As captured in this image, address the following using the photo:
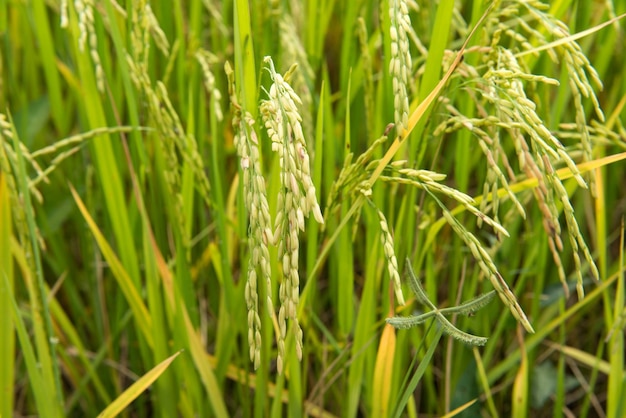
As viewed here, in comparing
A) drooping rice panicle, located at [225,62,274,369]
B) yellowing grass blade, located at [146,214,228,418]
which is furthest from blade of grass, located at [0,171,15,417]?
drooping rice panicle, located at [225,62,274,369]

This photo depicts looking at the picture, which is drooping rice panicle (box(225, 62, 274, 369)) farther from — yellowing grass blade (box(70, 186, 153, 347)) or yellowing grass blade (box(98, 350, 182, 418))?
yellowing grass blade (box(70, 186, 153, 347))

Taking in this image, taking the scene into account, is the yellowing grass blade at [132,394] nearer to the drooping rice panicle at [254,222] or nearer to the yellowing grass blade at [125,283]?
the yellowing grass blade at [125,283]

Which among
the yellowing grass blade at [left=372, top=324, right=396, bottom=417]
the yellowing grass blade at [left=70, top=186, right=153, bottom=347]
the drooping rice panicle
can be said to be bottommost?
the yellowing grass blade at [left=372, top=324, right=396, bottom=417]

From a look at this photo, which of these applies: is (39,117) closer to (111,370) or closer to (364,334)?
(111,370)

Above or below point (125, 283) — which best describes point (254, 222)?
above

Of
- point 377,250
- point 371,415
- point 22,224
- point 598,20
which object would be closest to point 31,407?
point 22,224

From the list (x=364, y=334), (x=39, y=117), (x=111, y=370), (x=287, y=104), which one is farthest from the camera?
(x=39, y=117)

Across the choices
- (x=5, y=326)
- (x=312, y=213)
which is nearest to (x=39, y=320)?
(x=5, y=326)

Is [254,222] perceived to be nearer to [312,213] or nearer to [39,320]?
[312,213]

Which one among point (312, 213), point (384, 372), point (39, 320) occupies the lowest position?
point (384, 372)
